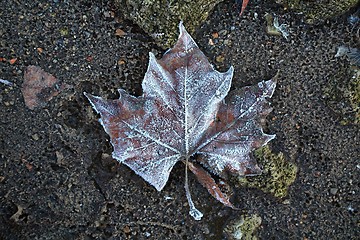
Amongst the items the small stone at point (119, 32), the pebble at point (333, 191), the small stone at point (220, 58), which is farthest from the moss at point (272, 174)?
the small stone at point (119, 32)

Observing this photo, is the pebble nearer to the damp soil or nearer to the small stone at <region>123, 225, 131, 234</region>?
the damp soil

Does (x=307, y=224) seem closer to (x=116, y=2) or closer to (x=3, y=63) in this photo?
(x=116, y=2)

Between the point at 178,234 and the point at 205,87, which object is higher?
the point at 205,87

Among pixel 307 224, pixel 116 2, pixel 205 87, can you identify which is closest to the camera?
pixel 205 87

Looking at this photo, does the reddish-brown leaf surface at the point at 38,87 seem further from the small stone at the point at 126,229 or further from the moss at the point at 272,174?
the moss at the point at 272,174

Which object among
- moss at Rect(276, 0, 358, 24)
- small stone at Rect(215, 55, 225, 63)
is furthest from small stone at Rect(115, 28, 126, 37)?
moss at Rect(276, 0, 358, 24)

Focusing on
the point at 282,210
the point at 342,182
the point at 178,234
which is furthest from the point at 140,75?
the point at 342,182

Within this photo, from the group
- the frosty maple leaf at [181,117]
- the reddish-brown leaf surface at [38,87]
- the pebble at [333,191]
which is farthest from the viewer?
the pebble at [333,191]
